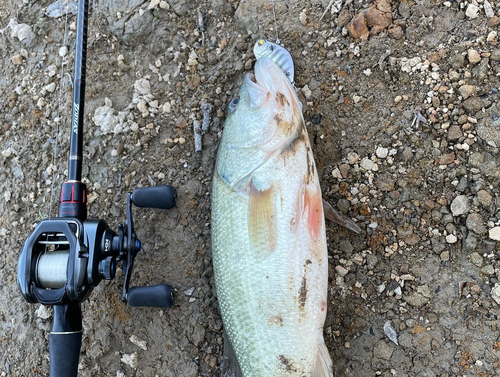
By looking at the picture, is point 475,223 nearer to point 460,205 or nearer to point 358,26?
point 460,205

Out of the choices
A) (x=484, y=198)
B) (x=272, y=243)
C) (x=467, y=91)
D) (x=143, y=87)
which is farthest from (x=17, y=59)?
(x=484, y=198)

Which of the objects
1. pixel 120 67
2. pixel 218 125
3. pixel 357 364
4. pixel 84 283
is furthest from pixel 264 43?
pixel 357 364

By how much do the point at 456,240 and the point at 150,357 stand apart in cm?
214

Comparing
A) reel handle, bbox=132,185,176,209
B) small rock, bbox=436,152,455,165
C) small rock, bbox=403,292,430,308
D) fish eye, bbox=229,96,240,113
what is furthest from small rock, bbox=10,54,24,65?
small rock, bbox=403,292,430,308

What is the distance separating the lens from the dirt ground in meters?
2.43

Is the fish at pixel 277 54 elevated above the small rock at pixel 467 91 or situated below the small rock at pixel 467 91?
above

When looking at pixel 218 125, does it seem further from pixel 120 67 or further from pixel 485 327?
pixel 485 327

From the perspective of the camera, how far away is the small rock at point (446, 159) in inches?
97.0

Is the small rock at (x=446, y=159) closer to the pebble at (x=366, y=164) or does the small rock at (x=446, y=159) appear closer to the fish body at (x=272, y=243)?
the pebble at (x=366, y=164)

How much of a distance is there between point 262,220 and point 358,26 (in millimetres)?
1480

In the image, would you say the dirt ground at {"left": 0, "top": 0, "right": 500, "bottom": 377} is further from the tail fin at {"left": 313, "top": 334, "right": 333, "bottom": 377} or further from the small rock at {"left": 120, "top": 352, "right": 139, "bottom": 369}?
the tail fin at {"left": 313, "top": 334, "right": 333, "bottom": 377}

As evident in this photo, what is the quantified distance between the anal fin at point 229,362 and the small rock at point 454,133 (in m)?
1.85

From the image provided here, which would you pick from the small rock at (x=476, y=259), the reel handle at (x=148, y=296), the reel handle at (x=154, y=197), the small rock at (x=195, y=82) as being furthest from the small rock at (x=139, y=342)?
the small rock at (x=476, y=259)

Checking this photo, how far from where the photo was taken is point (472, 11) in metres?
2.50
